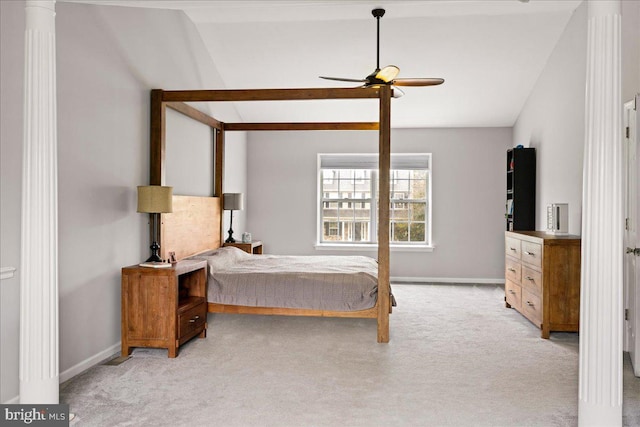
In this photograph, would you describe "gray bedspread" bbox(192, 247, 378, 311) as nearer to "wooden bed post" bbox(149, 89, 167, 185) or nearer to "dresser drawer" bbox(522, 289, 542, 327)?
"wooden bed post" bbox(149, 89, 167, 185)

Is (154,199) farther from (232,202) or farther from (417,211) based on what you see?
(417,211)

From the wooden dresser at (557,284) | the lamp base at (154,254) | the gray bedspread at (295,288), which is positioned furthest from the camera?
the wooden dresser at (557,284)

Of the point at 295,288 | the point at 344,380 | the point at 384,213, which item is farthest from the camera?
the point at 295,288

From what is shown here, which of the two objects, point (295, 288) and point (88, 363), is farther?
point (295, 288)

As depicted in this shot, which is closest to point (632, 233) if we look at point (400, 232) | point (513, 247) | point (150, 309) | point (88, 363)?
point (513, 247)

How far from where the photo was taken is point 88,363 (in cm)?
372

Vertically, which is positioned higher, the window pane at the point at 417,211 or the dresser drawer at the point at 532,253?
the window pane at the point at 417,211

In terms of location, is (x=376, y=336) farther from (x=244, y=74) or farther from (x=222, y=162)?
(x=244, y=74)

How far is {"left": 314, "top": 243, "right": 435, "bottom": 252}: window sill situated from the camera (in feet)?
26.4

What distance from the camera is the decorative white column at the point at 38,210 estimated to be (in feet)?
8.65

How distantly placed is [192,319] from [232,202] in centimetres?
251

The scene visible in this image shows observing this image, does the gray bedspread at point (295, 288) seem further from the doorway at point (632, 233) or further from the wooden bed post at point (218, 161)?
the doorway at point (632, 233)

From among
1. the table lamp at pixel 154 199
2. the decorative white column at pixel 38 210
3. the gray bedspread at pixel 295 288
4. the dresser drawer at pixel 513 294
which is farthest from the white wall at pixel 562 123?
the decorative white column at pixel 38 210

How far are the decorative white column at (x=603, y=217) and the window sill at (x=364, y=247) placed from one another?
5.60m
